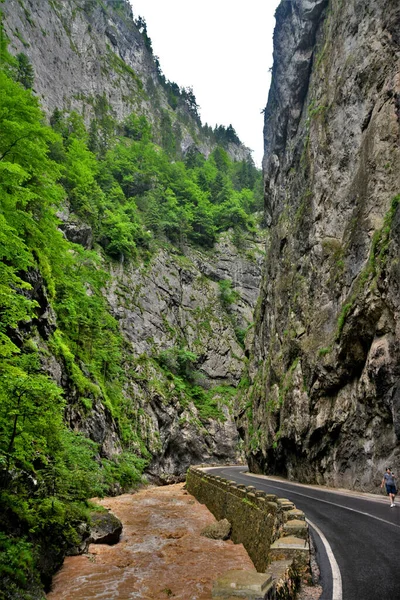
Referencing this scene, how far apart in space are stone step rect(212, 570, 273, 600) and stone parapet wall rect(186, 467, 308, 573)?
6.95 ft

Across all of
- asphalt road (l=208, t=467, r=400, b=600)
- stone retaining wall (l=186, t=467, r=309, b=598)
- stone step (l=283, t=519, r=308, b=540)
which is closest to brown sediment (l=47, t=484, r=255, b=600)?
stone retaining wall (l=186, t=467, r=309, b=598)

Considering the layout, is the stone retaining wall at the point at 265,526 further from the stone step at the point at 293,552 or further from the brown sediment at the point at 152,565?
the brown sediment at the point at 152,565

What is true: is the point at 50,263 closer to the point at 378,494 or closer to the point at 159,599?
the point at 159,599

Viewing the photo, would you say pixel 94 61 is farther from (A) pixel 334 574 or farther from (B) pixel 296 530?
(A) pixel 334 574

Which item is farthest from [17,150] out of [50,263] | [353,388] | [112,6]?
[112,6]

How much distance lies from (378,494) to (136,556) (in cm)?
1051

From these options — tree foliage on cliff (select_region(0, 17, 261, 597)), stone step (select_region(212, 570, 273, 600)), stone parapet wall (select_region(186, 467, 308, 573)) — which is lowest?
stone parapet wall (select_region(186, 467, 308, 573))

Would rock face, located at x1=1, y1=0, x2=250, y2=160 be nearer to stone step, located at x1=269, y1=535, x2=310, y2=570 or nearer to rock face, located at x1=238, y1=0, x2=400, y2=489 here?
rock face, located at x1=238, y1=0, x2=400, y2=489

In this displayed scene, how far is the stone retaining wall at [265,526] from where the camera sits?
546cm

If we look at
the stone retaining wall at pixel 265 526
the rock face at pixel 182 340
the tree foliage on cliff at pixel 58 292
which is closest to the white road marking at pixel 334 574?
the stone retaining wall at pixel 265 526

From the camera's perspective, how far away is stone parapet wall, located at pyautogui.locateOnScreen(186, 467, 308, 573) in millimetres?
8539

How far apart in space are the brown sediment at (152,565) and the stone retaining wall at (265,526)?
78 cm

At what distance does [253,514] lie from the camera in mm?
11680

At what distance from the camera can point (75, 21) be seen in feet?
235
